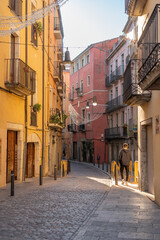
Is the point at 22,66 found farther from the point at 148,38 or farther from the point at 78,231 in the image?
the point at 78,231

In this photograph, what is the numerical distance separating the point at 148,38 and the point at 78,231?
212 inches

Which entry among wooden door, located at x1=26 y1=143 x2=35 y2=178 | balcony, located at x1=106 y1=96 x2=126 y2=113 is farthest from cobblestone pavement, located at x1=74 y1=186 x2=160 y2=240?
balcony, located at x1=106 y1=96 x2=126 y2=113

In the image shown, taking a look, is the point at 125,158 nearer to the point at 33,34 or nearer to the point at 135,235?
the point at 135,235

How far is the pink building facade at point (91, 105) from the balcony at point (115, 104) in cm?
215

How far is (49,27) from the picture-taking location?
23438 millimetres

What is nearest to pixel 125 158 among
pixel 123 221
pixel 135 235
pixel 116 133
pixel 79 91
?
pixel 123 221

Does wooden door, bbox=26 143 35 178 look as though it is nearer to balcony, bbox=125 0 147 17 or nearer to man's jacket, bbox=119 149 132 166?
man's jacket, bbox=119 149 132 166

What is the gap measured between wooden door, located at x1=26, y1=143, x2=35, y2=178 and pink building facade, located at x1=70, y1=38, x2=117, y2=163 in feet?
68.4

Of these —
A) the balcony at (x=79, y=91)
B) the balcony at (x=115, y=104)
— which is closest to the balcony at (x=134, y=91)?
the balcony at (x=115, y=104)

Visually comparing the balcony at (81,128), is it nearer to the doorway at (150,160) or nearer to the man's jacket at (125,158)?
the man's jacket at (125,158)

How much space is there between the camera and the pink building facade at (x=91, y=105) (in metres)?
42.4

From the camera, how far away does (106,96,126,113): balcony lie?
35119 mm

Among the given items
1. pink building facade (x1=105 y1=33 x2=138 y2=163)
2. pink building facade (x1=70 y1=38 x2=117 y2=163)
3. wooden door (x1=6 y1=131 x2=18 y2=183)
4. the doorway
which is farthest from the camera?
pink building facade (x1=70 y1=38 x2=117 y2=163)

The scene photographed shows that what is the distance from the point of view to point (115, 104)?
123ft
